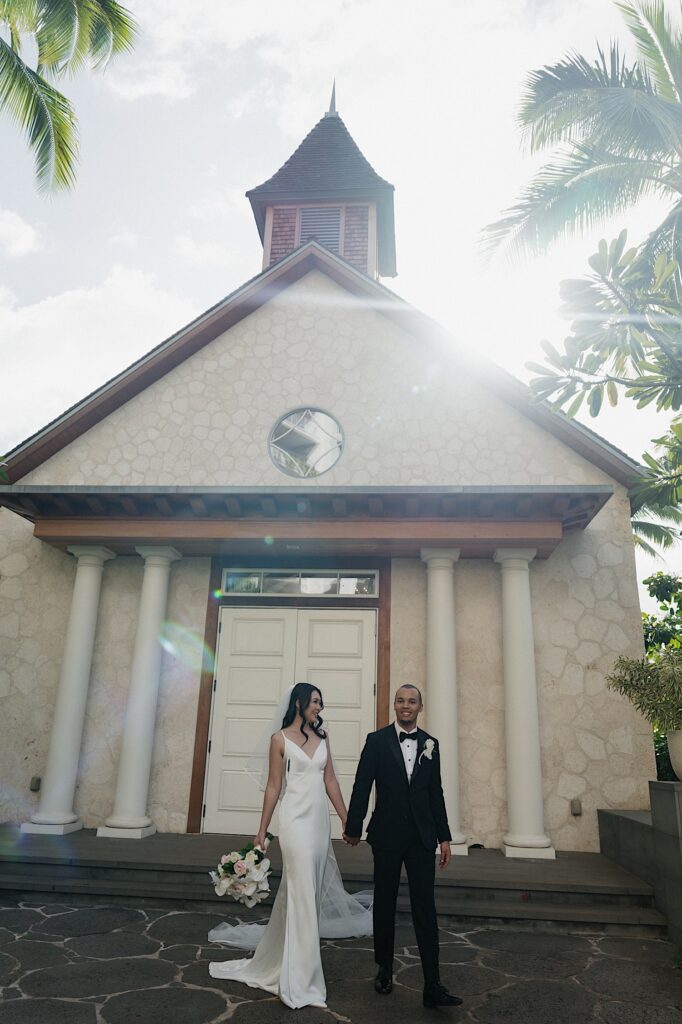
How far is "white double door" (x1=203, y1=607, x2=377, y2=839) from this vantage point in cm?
896

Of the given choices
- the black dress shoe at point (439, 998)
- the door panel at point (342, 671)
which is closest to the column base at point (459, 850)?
the door panel at point (342, 671)

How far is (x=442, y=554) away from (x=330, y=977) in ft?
16.6

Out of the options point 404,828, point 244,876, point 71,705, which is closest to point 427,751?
point 404,828

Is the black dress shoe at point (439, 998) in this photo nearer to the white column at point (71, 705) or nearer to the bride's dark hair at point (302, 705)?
the bride's dark hair at point (302, 705)

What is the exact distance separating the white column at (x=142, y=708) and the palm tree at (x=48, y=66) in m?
6.58

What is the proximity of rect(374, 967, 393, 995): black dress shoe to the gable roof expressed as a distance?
22.1 feet

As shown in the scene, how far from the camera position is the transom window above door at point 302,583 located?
962 centimetres

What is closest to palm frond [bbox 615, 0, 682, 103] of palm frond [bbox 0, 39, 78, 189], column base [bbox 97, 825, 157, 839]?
palm frond [bbox 0, 39, 78, 189]

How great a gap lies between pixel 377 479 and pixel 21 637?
17.6 feet

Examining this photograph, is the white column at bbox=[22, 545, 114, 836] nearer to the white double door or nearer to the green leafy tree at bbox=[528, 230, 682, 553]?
the white double door

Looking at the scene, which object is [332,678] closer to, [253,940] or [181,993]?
[253,940]

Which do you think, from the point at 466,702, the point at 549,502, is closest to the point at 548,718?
the point at 466,702

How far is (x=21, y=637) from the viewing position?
31.9ft

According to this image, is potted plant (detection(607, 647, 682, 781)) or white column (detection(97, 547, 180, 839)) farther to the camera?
white column (detection(97, 547, 180, 839))
